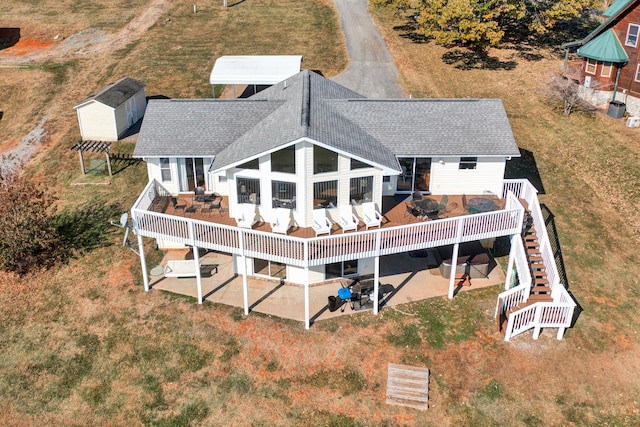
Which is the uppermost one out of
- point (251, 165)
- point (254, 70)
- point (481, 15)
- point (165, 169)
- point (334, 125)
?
point (481, 15)

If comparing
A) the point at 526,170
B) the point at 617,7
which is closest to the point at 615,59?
the point at 617,7

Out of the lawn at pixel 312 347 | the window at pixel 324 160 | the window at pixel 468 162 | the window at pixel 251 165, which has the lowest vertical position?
the lawn at pixel 312 347

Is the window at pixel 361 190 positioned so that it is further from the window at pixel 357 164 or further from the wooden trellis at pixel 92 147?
the wooden trellis at pixel 92 147

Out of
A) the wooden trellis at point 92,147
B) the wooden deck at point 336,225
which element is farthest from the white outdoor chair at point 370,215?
the wooden trellis at point 92,147

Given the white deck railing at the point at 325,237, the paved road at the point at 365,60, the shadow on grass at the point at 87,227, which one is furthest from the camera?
the paved road at the point at 365,60

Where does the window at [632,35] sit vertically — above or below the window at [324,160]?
above

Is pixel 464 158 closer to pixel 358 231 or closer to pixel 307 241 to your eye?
pixel 358 231

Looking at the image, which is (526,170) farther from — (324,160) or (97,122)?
(97,122)
